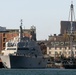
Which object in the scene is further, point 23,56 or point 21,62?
point 21,62

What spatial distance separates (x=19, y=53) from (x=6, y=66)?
6310 millimetres

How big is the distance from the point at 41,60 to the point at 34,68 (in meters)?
4.47

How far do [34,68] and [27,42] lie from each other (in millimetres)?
8035

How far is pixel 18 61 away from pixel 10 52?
5977 mm

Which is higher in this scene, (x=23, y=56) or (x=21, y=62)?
(x=23, y=56)

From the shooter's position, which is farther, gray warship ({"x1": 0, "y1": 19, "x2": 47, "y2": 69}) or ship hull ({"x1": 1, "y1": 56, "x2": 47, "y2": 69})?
gray warship ({"x1": 0, "y1": 19, "x2": 47, "y2": 69})

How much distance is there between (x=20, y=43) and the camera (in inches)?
6969

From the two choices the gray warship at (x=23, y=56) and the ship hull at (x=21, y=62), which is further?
the gray warship at (x=23, y=56)

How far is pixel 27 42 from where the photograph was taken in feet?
580

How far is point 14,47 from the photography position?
17638 cm

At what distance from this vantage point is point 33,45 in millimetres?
175000

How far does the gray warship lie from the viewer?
171625 millimetres

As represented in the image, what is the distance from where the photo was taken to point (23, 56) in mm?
171500

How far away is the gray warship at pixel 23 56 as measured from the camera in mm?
171625
